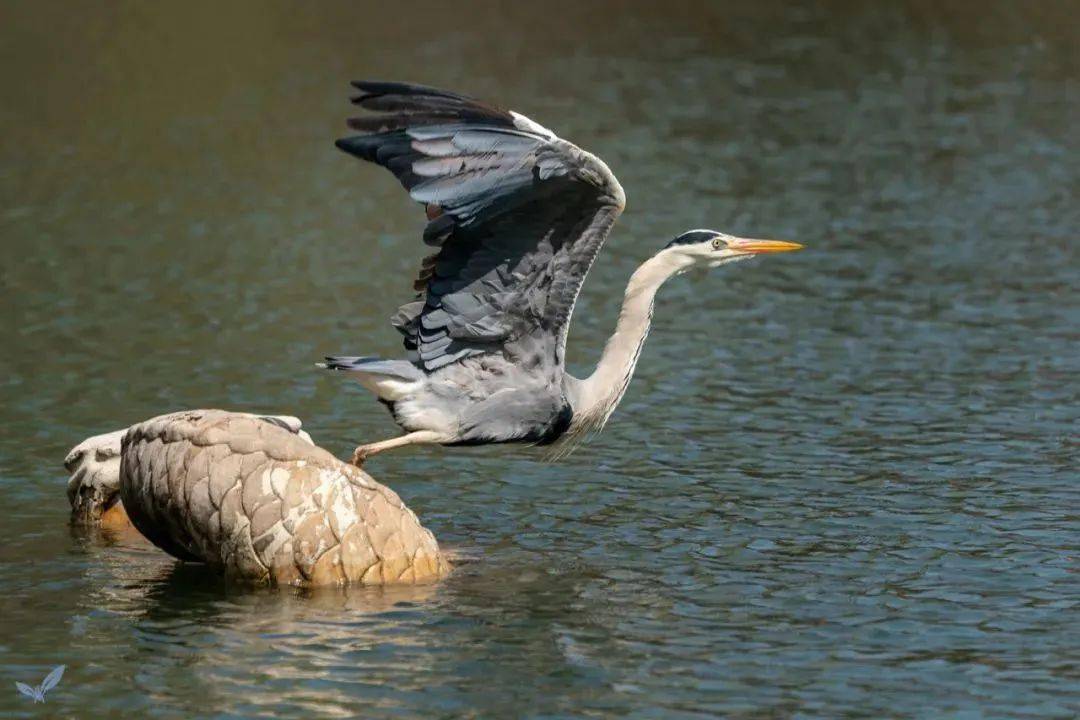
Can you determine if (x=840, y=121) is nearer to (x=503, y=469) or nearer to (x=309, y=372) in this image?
(x=309, y=372)

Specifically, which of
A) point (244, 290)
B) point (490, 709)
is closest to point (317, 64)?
point (244, 290)

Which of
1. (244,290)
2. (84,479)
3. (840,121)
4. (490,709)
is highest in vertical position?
(840,121)

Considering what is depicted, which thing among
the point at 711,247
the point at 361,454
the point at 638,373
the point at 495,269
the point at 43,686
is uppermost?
the point at 711,247

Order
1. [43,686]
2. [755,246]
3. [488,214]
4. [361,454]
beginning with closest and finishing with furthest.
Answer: [43,686], [488,214], [361,454], [755,246]

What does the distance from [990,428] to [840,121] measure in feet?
49.1

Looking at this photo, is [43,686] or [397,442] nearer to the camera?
[43,686]

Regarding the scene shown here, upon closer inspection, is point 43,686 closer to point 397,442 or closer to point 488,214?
point 397,442

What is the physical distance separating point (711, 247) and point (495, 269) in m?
1.53

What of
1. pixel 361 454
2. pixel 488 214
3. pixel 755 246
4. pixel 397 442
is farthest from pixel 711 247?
pixel 361 454

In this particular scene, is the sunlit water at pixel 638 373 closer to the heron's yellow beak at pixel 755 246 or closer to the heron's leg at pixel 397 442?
the heron's leg at pixel 397 442

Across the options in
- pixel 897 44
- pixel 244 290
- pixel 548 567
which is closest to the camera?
pixel 548 567

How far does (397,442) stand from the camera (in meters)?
12.0

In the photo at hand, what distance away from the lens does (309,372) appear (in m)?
17.0

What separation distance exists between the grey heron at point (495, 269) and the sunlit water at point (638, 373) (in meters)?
0.85
